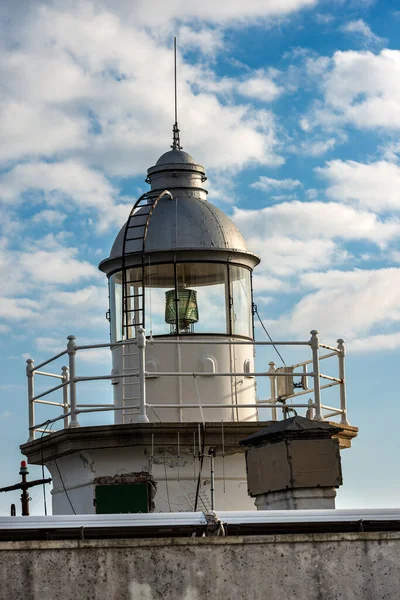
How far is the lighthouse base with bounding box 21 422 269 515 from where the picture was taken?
16.9 meters

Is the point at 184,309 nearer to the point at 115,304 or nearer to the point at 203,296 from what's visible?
the point at 203,296

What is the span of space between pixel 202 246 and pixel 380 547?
8088mm

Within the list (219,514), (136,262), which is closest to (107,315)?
(136,262)

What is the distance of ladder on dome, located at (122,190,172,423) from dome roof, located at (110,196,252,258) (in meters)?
0.10

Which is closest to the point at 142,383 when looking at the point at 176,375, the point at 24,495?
the point at 176,375

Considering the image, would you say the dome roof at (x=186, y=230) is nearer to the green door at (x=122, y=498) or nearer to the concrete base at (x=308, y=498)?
the green door at (x=122, y=498)

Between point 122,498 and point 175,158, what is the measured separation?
5.57m

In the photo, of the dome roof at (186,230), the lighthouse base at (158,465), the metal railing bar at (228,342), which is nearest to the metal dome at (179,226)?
the dome roof at (186,230)

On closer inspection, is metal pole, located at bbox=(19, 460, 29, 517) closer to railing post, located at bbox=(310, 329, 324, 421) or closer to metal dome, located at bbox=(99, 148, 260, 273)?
metal dome, located at bbox=(99, 148, 260, 273)

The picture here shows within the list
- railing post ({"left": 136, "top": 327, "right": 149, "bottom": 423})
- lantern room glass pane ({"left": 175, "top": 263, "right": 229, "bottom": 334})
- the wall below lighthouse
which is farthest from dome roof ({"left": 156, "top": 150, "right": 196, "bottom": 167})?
railing post ({"left": 136, "top": 327, "right": 149, "bottom": 423})

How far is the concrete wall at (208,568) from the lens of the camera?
10.8 m

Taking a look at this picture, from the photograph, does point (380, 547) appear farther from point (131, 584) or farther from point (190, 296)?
point (190, 296)

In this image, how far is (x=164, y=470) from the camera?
56.3ft

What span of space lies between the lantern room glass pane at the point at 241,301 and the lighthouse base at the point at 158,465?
7.41 ft
